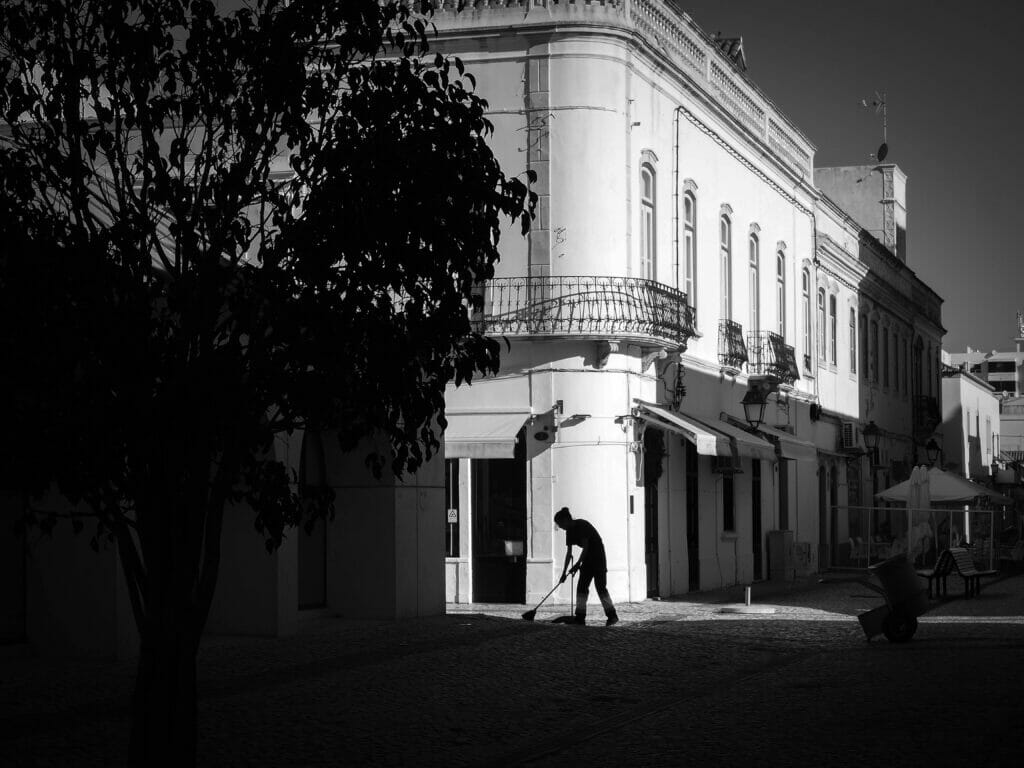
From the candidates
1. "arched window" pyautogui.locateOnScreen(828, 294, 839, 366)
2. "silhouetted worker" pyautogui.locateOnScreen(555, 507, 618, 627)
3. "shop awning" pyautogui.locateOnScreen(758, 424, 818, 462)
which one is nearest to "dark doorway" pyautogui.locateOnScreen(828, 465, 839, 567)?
"arched window" pyautogui.locateOnScreen(828, 294, 839, 366)

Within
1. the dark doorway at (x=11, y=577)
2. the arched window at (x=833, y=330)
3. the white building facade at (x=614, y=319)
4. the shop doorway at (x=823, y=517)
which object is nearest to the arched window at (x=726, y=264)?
the white building facade at (x=614, y=319)

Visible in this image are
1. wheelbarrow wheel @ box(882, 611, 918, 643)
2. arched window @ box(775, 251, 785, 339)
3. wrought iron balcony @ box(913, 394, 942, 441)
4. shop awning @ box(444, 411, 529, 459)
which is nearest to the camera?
wheelbarrow wheel @ box(882, 611, 918, 643)

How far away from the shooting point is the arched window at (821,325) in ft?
138

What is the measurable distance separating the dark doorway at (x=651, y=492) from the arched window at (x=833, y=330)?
15998 millimetres

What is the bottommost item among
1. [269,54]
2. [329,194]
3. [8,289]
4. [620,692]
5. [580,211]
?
[620,692]

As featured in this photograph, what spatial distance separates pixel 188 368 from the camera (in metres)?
8.73

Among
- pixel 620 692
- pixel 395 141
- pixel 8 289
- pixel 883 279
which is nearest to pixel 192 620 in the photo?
pixel 8 289

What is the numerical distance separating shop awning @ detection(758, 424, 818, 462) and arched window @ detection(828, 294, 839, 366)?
8408mm

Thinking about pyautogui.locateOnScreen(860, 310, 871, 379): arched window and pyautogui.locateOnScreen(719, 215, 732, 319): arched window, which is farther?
pyautogui.locateOnScreen(860, 310, 871, 379): arched window

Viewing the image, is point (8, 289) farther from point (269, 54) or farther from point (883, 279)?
point (883, 279)

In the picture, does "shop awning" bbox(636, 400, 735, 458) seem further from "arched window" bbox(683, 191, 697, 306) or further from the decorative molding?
the decorative molding

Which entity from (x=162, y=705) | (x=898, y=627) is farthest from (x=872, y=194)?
(x=162, y=705)

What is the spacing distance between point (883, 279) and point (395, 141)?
4408cm

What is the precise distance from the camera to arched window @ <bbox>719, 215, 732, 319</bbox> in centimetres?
3353
